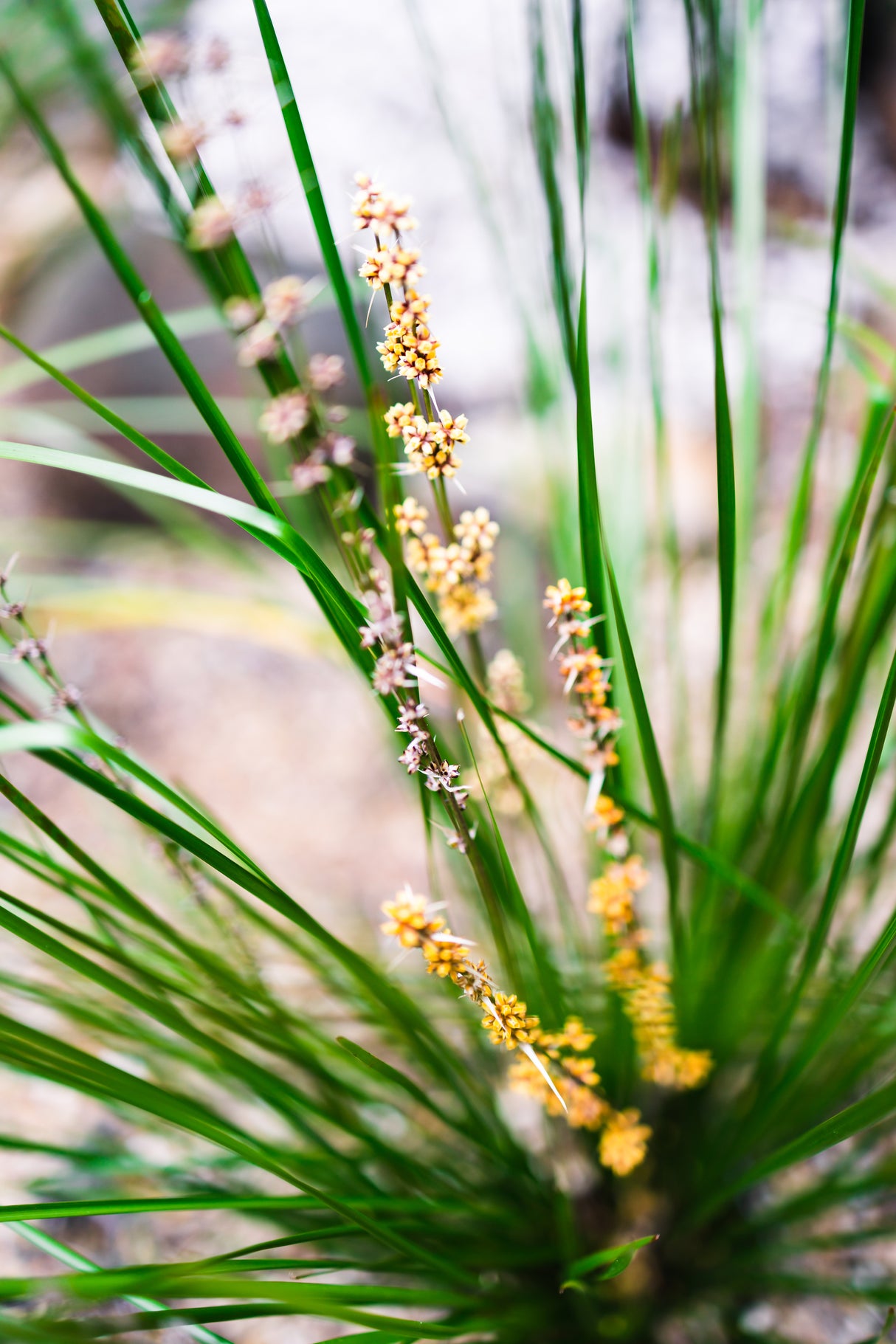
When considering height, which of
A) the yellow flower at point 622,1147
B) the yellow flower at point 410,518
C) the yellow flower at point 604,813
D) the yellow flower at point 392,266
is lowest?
the yellow flower at point 622,1147

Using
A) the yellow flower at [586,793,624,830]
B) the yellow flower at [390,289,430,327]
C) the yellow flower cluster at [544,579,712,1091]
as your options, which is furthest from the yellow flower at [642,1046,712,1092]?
the yellow flower at [390,289,430,327]

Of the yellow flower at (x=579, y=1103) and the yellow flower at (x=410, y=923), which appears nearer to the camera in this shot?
the yellow flower at (x=410, y=923)

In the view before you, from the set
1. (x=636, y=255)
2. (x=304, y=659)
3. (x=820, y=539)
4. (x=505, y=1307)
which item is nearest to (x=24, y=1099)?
(x=505, y=1307)

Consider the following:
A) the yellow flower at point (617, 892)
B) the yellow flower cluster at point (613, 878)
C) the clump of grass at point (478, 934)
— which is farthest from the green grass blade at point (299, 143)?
the yellow flower at point (617, 892)

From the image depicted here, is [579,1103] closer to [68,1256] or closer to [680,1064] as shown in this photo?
[680,1064]

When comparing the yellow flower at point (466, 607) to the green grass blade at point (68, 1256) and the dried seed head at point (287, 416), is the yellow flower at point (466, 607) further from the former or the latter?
the green grass blade at point (68, 1256)

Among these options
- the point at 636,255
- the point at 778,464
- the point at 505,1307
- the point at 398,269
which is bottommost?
the point at 505,1307

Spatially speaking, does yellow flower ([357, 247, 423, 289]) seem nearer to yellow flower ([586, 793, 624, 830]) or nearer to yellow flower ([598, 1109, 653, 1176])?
yellow flower ([586, 793, 624, 830])

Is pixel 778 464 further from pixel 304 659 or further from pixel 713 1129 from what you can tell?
pixel 713 1129
